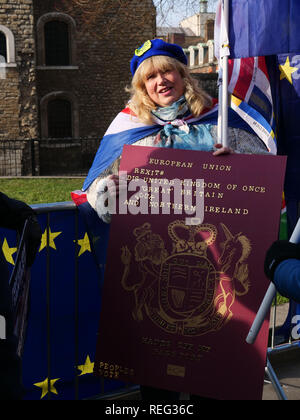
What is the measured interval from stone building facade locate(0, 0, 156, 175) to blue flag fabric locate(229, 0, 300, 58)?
17936 millimetres

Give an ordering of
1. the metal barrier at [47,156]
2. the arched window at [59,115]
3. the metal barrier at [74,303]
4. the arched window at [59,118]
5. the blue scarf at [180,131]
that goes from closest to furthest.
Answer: the blue scarf at [180,131] → the metal barrier at [74,303] → the metal barrier at [47,156] → the arched window at [59,115] → the arched window at [59,118]

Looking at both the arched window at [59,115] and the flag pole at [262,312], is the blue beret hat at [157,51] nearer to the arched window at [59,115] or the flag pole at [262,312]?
the flag pole at [262,312]

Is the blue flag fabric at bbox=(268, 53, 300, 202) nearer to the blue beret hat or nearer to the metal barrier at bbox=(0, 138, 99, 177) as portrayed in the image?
the blue beret hat

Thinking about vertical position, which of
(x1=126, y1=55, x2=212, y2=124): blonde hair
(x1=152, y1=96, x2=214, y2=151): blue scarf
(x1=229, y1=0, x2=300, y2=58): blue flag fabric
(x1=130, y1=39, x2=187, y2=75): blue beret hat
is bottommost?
(x1=152, y1=96, x2=214, y2=151): blue scarf

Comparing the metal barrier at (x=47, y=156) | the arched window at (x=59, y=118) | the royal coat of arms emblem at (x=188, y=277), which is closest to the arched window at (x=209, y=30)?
the arched window at (x=59, y=118)

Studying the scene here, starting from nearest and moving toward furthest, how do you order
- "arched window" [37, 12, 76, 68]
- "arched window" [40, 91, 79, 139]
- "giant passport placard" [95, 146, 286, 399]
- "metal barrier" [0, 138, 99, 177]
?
"giant passport placard" [95, 146, 286, 399]
"metal barrier" [0, 138, 99, 177]
"arched window" [37, 12, 76, 68]
"arched window" [40, 91, 79, 139]

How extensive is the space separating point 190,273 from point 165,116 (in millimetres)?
902

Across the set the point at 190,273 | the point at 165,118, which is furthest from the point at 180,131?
the point at 190,273

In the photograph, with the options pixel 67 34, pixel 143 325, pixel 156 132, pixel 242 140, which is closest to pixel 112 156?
pixel 156 132

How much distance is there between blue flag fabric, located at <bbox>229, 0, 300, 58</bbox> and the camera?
268cm

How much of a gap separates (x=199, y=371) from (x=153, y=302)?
38cm

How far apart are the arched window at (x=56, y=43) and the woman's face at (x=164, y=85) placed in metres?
19.5

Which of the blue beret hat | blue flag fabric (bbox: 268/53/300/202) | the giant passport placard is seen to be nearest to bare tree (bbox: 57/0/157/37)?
blue flag fabric (bbox: 268/53/300/202)

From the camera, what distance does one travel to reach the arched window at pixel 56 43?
21.1m
